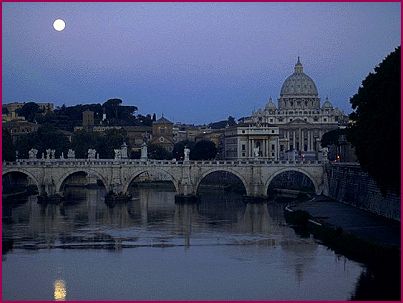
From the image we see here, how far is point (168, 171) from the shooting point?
126 ft

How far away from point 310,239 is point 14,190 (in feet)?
71.0

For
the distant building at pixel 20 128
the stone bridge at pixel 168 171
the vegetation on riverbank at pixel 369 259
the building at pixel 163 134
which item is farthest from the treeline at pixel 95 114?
the vegetation on riverbank at pixel 369 259

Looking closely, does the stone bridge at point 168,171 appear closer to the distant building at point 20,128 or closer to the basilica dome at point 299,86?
the distant building at point 20,128

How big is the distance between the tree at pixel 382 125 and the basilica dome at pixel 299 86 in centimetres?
5862

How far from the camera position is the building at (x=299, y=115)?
7406 centimetres

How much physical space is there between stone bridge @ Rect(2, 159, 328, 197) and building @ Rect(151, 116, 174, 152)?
32.1 m

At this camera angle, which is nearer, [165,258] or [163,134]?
[165,258]

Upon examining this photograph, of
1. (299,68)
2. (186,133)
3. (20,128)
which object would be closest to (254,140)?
(20,128)

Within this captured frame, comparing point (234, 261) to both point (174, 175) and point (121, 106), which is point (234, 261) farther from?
point (121, 106)

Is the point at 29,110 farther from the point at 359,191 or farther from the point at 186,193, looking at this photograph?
the point at 359,191

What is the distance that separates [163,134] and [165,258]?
174 ft

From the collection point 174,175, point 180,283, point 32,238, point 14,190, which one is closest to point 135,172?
point 174,175

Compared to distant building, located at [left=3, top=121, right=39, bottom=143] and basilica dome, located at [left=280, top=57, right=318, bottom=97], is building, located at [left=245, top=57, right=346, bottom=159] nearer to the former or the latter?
basilica dome, located at [left=280, top=57, right=318, bottom=97]

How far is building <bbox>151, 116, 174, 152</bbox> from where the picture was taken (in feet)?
234
